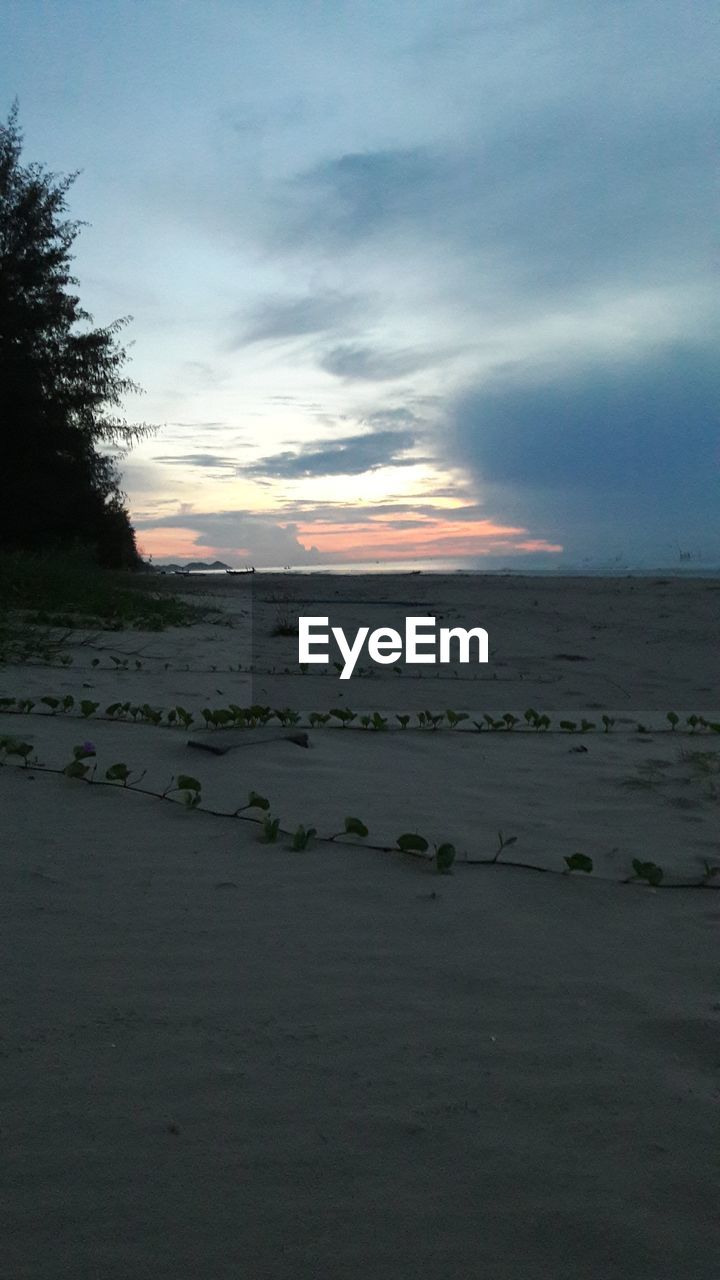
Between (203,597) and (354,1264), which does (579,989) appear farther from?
(203,597)

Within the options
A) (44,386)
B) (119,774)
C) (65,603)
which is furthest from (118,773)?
(44,386)

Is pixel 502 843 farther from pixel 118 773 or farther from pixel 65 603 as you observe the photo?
pixel 65 603

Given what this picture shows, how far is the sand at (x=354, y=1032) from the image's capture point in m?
1.01

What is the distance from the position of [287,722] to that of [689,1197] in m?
→ 2.80

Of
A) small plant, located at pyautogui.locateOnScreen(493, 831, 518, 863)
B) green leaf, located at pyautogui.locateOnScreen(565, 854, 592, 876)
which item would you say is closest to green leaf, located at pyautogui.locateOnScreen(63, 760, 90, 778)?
small plant, located at pyautogui.locateOnScreen(493, 831, 518, 863)

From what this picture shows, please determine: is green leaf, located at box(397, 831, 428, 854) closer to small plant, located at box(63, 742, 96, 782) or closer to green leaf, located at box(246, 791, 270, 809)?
green leaf, located at box(246, 791, 270, 809)

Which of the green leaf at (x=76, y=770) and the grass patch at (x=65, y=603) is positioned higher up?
the grass patch at (x=65, y=603)

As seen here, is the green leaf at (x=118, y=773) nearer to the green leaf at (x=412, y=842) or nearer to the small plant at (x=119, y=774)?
the small plant at (x=119, y=774)

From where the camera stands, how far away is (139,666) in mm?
5035

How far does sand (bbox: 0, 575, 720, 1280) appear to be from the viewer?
101 centimetres

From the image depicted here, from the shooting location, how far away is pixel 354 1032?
139cm

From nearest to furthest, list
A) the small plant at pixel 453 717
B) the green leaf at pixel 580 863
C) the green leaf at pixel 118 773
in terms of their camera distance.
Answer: the green leaf at pixel 580 863 < the green leaf at pixel 118 773 < the small plant at pixel 453 717

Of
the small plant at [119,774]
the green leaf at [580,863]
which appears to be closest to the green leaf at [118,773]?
the small plant at [119,774]

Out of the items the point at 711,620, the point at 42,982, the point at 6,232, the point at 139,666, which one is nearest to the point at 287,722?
the point at 139,666
